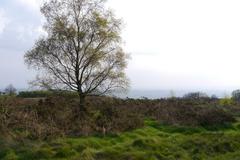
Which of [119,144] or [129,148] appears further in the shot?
[119,144]

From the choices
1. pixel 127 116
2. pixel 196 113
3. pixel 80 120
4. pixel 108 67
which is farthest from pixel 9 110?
pixel 196 113

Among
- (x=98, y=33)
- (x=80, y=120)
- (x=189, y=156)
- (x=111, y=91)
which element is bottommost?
(x=189, y=156)

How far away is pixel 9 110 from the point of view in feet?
68.9

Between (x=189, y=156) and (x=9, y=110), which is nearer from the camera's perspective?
(x=189, y=156)

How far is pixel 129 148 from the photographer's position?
1827 cm

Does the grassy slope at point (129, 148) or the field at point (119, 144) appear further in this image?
the field at point (119, 144)

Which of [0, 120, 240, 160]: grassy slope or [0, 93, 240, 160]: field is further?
[0, 93, 240, 160]: field

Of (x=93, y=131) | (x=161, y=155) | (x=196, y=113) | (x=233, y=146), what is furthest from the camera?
(x=196, y=113)

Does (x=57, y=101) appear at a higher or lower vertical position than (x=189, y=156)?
higher

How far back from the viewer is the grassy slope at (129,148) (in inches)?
649

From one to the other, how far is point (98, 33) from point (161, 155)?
1354cm

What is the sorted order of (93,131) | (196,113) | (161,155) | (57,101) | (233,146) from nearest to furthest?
(161,155)
(233,146)
(93,131)
(57,101)
(196,113)

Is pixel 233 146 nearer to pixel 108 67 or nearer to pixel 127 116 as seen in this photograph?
pixel 127 116

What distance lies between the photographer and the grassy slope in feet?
54.1
